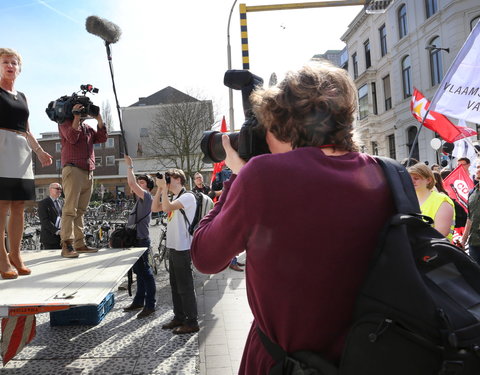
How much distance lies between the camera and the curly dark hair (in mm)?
1251

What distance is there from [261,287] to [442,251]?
0.53 metres

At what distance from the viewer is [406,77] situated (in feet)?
85.4

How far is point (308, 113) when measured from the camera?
1250 mm

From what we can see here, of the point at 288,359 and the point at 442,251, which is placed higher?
the point at 442,251

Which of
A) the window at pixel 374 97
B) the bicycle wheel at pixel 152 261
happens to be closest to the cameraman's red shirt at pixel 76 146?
the bicycle wheel at pixel 152 261

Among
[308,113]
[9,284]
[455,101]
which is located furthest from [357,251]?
[455,101]

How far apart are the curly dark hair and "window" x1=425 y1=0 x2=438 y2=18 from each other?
1008 inches

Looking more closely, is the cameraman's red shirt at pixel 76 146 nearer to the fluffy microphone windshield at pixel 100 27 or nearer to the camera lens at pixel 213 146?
the fluffy microphone windshield at pixel 100 27

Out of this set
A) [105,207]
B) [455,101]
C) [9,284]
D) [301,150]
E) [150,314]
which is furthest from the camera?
[105,207]

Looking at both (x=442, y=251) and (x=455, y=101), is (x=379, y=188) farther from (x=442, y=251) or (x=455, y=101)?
(x=455, y=101)

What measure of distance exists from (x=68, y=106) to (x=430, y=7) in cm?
2478

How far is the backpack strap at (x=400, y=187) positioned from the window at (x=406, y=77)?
27.2m

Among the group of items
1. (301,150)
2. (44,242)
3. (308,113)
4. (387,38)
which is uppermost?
(387,38)

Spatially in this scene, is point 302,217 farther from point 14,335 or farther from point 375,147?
point 375,147
